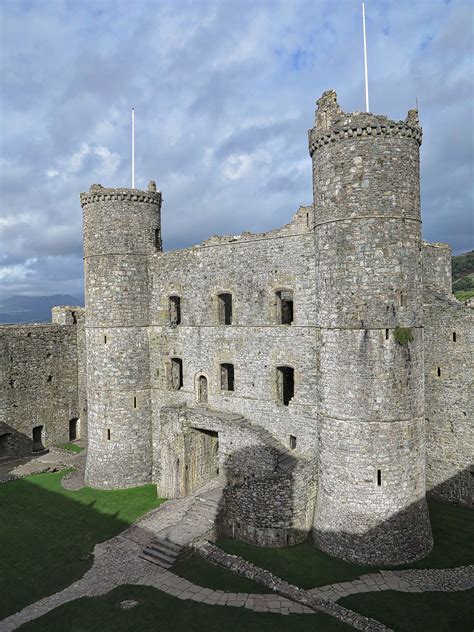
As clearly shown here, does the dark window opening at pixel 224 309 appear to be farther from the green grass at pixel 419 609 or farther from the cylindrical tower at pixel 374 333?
the green grass at pixel 419 609

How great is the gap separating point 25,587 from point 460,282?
64143 mm

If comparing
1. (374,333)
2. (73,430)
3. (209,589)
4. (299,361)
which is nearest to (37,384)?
(73,430)

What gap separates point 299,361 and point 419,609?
28.5ft

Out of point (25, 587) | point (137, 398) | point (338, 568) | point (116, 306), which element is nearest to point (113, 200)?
point (116, 306)

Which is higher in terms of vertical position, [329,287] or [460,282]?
[460,282]

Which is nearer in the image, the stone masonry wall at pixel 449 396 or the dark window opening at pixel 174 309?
the stone masonry wall at pixel 449 396

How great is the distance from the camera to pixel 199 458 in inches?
845

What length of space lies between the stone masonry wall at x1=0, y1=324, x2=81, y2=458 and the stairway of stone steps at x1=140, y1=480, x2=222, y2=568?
13552 mm

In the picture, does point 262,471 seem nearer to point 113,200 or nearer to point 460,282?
point 113,200

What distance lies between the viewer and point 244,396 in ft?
67.5

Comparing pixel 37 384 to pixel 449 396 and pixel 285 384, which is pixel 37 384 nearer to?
pixel 285 384

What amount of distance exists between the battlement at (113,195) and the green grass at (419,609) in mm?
17796

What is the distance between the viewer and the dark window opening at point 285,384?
19.7m

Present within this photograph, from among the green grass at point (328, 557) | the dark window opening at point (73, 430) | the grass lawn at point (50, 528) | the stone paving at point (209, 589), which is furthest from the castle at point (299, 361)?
the dark window opening at point (73, 430)
